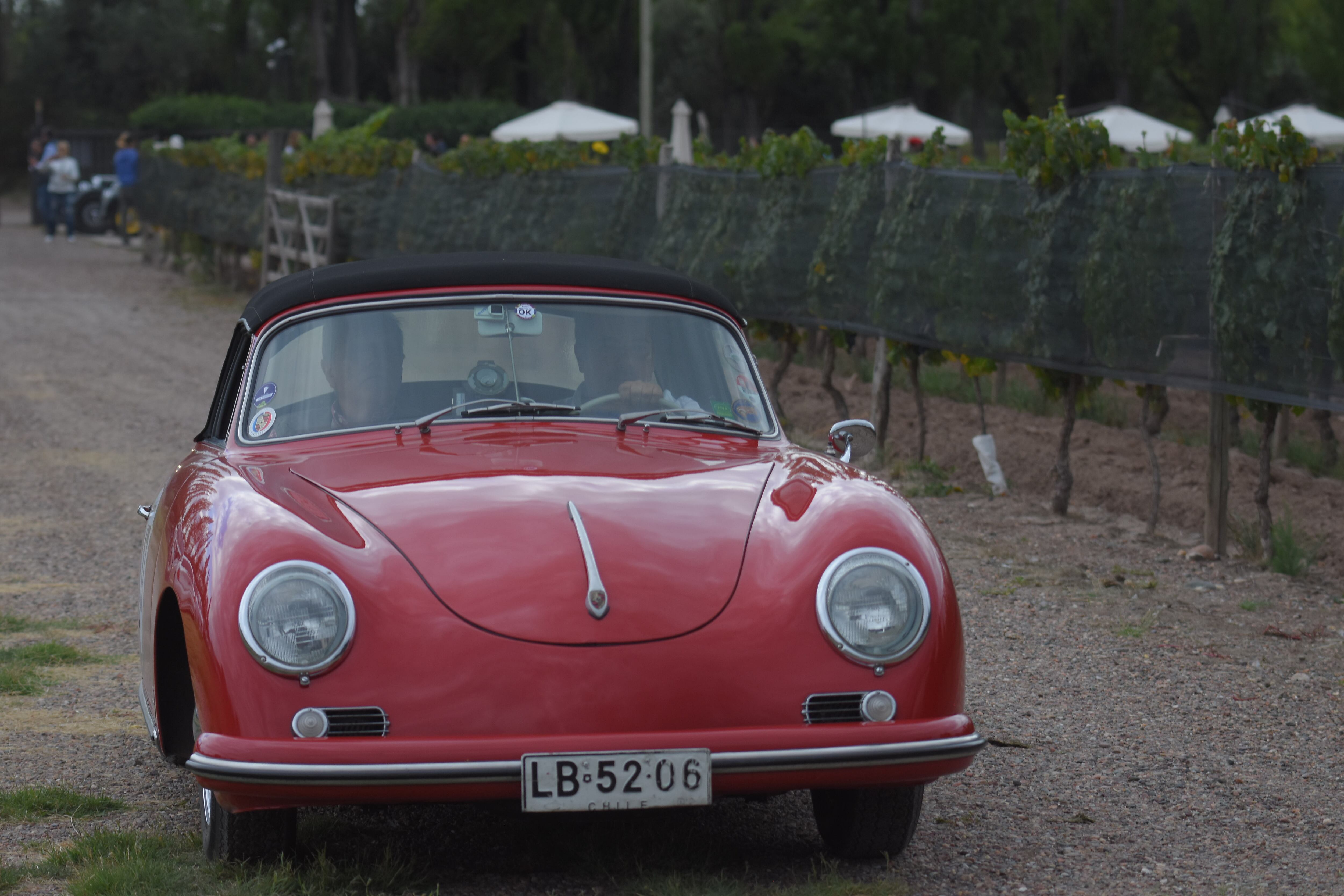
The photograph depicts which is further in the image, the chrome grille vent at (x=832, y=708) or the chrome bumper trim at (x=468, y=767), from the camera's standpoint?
the chrome grille vent at (x=832, y=708)

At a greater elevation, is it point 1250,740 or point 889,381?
point 889,381

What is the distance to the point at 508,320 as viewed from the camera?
4.90 meters

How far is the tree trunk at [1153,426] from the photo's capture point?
8.69m

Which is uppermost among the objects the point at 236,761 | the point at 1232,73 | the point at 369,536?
the point at 1232,73

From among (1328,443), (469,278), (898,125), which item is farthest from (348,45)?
(469,278)

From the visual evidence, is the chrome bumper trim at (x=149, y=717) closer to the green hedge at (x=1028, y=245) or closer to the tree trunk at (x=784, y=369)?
the green hedge at (x=1028, y=245)

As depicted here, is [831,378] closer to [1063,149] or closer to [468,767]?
[1063,149]

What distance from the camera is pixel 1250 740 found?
17.4 ft

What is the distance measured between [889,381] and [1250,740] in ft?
19.2

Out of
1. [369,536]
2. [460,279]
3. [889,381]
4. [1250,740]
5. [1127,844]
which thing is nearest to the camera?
[369,536]

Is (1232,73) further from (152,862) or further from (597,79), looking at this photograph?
(152,862)

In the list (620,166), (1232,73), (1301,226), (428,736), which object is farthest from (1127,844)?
(1232,73)

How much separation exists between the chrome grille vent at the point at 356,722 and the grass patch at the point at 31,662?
2.70m

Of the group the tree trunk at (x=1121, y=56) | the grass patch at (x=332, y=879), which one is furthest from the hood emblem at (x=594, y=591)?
the tree trunk at (x=1121, y=56)
